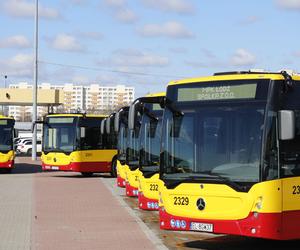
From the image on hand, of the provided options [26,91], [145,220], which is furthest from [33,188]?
[26,91]

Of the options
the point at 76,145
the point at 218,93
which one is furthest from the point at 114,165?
the point at 218,93

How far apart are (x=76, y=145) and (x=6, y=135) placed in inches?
155

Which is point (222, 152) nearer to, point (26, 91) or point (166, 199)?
point (166, 199)

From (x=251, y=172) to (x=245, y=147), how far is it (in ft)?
1.31

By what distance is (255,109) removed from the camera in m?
9.41

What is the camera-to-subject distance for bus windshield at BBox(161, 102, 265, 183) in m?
9.30

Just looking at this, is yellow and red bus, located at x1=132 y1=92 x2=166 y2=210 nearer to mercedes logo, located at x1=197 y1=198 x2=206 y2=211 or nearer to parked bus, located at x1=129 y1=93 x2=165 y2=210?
parked bus, located at x1=129 y1=93 x2=165 y2=210

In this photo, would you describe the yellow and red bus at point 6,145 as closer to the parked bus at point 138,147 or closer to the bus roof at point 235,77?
the parked bus at point 138,147

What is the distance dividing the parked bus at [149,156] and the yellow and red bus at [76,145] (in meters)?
14.2

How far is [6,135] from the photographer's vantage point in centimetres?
3064

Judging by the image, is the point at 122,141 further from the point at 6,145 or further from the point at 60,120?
the point at 6,145

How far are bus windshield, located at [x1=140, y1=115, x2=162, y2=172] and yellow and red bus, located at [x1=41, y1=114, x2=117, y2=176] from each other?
14.4m

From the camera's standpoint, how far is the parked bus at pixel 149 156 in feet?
45.6

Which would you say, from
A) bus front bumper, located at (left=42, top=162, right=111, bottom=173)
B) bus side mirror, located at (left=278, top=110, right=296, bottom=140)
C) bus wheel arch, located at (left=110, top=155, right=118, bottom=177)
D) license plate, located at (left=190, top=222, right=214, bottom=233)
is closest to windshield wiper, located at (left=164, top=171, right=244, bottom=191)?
license plate, located at (left=190, top=222, right=214, bottom=233)
